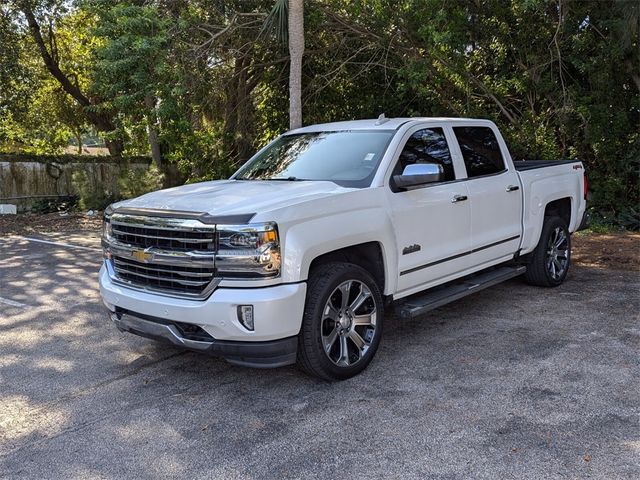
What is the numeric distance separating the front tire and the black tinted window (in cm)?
121

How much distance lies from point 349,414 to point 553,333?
2.51m

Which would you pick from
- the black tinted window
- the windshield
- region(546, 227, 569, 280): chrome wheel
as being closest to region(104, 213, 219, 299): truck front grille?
the windshield

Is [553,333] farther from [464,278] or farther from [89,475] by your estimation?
[89,475]

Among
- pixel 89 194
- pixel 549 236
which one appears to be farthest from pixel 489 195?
pixel 89 194

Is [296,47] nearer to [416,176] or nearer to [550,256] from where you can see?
[550,256]

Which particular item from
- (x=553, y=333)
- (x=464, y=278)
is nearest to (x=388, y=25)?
(x=464, y=278)

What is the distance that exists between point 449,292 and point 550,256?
2302 millimetres

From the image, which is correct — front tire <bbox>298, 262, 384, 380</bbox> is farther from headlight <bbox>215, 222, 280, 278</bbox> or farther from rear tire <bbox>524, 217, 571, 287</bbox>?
rear tire <bbox>524, 217, 571, 287</bbox>

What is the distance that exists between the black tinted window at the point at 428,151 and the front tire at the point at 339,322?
1.21 m

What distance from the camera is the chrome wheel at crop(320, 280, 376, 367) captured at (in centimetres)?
432

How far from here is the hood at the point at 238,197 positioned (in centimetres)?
405

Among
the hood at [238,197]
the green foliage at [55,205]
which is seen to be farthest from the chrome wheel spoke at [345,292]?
the green foliage at [55,205]

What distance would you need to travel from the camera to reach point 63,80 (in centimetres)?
1894

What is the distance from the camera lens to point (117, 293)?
4488 millimetres
